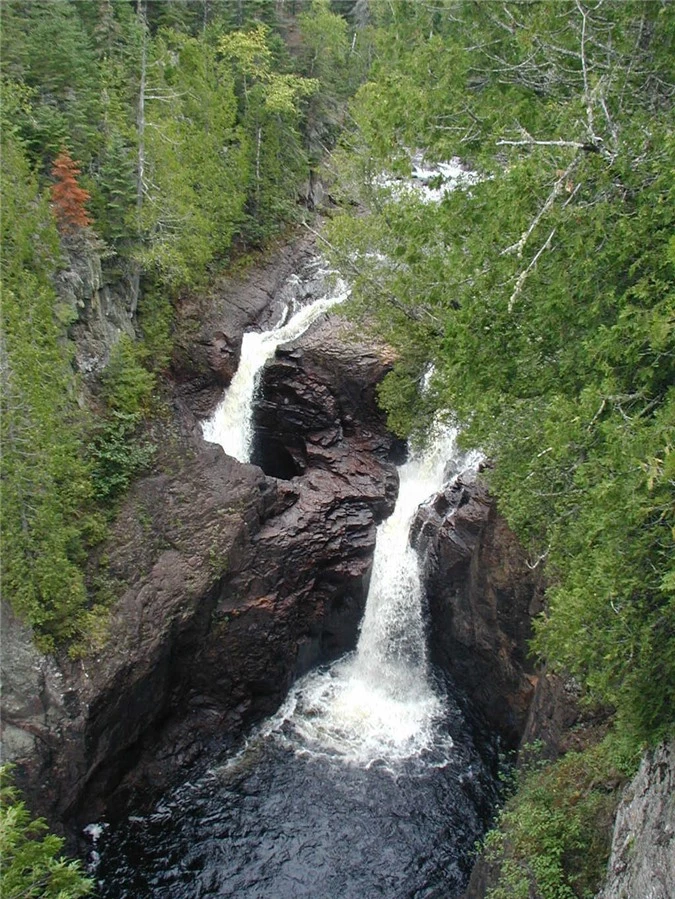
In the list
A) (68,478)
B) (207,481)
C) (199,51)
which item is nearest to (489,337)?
(68,478)

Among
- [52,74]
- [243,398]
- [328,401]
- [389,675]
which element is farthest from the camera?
[243,398]

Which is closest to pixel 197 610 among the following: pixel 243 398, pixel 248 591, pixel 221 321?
pixel 248 591

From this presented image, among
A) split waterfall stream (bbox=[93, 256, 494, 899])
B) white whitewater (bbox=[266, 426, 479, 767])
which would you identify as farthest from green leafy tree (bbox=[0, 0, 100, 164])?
split waterfall stream (bbox=[93, 256, 494, 899])

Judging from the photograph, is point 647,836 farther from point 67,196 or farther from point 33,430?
point 67,196

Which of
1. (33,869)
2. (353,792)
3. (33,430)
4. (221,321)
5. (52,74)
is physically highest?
(52,74)

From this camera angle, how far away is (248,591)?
15250 mm

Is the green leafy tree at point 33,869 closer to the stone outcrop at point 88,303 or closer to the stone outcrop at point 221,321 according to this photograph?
the stone outcrop at point 88,303

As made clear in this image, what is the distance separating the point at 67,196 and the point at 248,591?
10.7 meters

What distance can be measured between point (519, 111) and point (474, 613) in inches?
452

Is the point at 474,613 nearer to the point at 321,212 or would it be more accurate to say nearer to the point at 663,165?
the point at 663,165

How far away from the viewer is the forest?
529 centimetres

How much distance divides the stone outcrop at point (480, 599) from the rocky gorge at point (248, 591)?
45mm

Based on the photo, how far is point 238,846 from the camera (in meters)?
12.4

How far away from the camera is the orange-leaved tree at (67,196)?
47.3 ft
